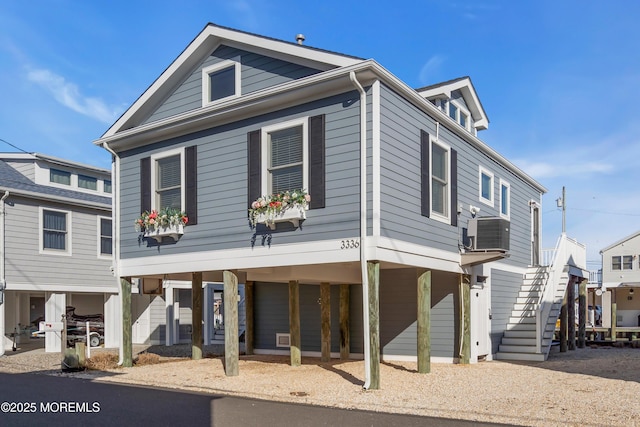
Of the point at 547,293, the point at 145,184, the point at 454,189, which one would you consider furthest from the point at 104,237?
the point at 547,293

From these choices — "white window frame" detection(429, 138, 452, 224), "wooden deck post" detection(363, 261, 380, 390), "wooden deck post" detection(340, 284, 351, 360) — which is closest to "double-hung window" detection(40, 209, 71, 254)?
"wooden deck post" detection(340, 284, 351, 360)

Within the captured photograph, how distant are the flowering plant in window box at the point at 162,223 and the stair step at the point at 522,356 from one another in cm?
881

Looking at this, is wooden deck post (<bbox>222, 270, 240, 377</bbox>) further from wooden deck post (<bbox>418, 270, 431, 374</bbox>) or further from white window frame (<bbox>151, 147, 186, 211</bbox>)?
wooden deck post (<bbox>418, 270, 431, 374</bbox>)

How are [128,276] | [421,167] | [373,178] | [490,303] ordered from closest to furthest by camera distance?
[373,178] < [421,167] < [128,276] < [490,303]

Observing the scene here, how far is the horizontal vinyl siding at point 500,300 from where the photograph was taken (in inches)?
650

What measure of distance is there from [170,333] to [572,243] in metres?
14.4

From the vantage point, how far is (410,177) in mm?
12414

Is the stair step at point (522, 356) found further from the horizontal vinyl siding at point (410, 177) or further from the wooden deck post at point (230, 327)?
the wooden deck post at point (230, 327)

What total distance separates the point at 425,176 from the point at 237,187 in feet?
12.9

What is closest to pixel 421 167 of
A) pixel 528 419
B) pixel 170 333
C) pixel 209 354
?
pixel 528 419

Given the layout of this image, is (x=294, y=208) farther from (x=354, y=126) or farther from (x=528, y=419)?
(x=528, y=419)

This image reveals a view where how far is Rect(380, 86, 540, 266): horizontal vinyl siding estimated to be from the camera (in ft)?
37.7

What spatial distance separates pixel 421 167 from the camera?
12.9 m

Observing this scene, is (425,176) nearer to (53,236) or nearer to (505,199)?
(505,199)
